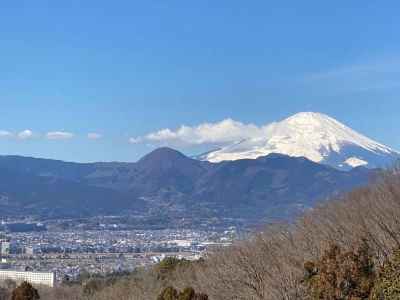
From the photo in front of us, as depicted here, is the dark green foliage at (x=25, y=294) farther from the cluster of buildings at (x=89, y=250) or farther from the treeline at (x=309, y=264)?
the cluster of buildings at (x=89, y=250)

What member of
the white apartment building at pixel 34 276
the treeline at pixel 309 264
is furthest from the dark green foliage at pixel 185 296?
the white apartment building at pixel 34 276

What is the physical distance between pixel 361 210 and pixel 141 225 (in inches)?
A: 5436

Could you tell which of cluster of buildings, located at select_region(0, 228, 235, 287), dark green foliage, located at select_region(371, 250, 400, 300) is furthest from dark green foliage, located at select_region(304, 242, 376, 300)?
cluster of buildings, located at select_region(0, 228, 235, 287)

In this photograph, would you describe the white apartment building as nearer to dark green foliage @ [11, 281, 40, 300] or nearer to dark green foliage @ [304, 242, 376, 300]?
dark green foliage @ [11, 281, 40, 300]

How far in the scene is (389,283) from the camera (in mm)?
15828

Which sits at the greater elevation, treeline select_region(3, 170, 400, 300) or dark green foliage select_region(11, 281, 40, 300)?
treeline select_region(3, 170, 400, 300)

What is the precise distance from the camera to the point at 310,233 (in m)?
35.2

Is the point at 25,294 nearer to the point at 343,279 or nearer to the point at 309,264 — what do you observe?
the point at 309,264

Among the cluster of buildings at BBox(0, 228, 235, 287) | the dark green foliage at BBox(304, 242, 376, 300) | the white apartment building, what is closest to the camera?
the dark green foliage at BBox(304, 242, 376, 300)

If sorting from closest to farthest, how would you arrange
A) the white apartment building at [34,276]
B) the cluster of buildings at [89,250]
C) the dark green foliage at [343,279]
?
the dark green foliage at [343,279] < the white apartment building at [34,276] < the cluster of buildings at [89,250]

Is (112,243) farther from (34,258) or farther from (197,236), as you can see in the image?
(34,258)

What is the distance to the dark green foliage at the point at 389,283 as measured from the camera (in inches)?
609

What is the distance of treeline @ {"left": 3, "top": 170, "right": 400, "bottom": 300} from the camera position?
20531 mm

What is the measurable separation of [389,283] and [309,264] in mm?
8604
